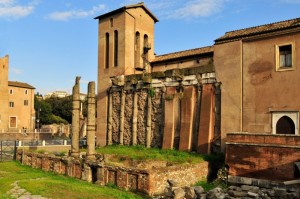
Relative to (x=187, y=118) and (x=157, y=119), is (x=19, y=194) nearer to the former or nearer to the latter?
(x=187, y=118)

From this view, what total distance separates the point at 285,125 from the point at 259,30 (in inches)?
209

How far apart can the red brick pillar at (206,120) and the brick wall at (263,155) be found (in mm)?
3122

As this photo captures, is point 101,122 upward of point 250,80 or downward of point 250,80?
downward

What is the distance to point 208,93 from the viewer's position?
61.2 feet

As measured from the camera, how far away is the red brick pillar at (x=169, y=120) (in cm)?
2028

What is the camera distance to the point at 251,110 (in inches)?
661

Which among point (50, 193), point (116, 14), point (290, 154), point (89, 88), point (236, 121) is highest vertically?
point (116, 14)

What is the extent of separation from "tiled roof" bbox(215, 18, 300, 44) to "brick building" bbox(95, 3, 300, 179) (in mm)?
50

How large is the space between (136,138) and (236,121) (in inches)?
321

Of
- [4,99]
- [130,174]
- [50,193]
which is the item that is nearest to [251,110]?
[130,174]

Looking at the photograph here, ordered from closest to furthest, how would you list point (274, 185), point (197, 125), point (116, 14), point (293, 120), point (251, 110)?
point (274, 185), point (293, 120), point (251, 110), point (197, 125), point (116, 14)

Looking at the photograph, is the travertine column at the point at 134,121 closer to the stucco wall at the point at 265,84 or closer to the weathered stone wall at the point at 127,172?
the weathered stone wall at the point at 127,172

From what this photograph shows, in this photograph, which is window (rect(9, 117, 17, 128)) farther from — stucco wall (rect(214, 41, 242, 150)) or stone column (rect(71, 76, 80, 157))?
stucco wall (rect(214, 41, 242, 150))

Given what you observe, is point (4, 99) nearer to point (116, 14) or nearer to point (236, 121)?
point (116, 14)
